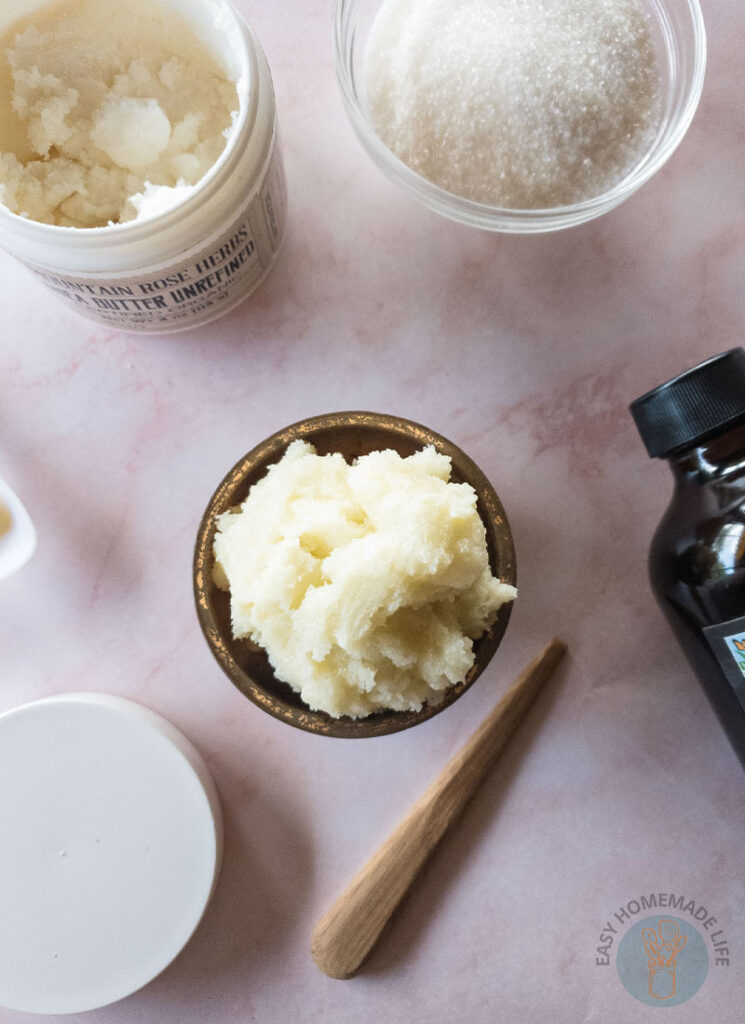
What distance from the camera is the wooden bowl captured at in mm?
571

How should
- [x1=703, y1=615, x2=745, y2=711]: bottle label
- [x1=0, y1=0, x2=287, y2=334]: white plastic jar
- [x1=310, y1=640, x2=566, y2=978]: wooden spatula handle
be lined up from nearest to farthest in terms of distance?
[x1=0, y1=0, x2=287, y2=334]: white plastic jar < [x1=703, y1=615, x2=745, y2=711]: bottle label < [x1=310, y1=640, x2=566, y2=978]: wooden spatula handle

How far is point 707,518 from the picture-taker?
0.60m

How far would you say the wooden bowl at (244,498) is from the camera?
1.87 feet

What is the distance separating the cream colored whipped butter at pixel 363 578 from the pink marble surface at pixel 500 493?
6.1 inches

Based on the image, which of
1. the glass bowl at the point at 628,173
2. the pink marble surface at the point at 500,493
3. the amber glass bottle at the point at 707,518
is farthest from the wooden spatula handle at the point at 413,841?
the glass bowl at the point at 628,173

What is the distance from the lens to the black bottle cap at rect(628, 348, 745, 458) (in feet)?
1.85

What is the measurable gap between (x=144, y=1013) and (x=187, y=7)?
0.82 meters

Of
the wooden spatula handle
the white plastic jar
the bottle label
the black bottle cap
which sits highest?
the white plastic jar

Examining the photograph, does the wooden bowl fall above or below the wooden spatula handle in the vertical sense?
above

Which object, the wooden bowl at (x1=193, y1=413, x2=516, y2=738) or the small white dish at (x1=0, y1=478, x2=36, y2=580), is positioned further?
the small white dish at (x1=0, y1=478, x2=36, y2=580)

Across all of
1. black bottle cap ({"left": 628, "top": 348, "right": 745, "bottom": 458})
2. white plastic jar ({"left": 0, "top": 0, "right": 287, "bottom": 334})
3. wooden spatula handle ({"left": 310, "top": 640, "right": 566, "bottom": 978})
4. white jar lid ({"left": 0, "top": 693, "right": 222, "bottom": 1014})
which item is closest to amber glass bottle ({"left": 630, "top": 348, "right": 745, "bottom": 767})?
black bottle cap ({"left": 628, "top": 348, "right": 745, "bottom": 458})

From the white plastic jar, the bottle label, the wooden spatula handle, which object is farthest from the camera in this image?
the wooden spatula handle

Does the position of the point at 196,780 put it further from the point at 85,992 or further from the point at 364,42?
the point at 364,42

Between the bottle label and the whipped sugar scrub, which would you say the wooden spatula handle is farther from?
the whipped sugar scrub
